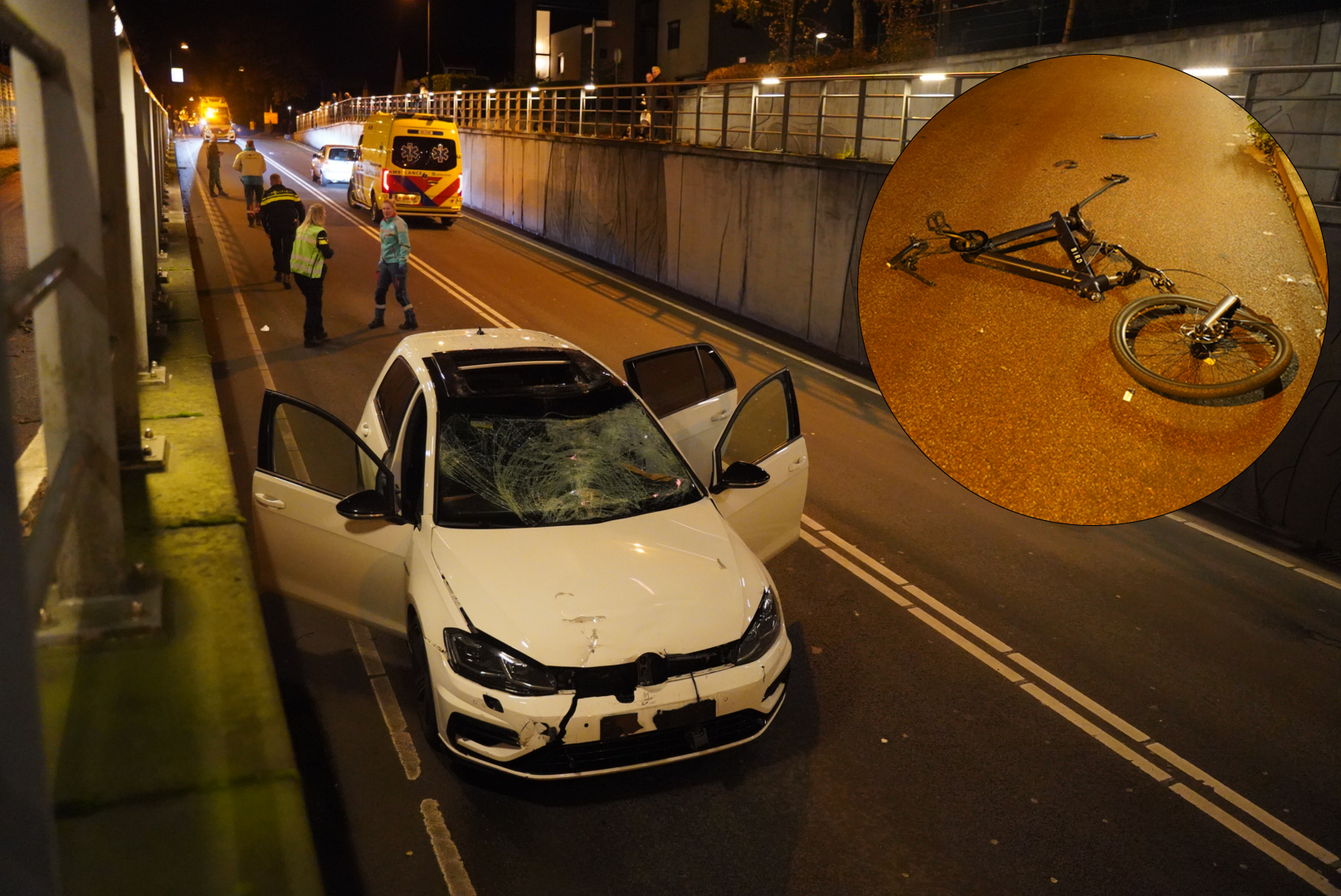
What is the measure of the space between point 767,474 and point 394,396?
94.4 inches

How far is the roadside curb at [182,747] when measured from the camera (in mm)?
3260

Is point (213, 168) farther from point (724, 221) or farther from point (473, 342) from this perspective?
point (473, 342)

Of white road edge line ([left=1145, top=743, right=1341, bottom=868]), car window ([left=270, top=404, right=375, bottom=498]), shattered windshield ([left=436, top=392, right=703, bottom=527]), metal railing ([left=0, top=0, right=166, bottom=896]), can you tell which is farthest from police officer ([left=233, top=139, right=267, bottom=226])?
white road edge line ([left=1145, top=743, right=1341, bottom=868])

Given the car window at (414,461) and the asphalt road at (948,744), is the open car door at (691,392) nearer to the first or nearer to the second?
the asphalt road at (948,744)

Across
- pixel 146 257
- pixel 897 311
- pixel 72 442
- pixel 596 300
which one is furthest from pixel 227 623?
pixel 596 300

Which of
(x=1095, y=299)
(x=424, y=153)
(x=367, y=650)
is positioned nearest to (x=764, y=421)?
(x=367, y=650)

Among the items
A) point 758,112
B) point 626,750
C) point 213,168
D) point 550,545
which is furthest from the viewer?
point 213,168

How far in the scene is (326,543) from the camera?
518cm

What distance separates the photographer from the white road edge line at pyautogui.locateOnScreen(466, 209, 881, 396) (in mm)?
13750

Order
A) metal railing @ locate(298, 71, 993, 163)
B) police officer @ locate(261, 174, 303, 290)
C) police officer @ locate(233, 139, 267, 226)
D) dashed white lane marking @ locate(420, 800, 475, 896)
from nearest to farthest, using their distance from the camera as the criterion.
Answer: dashed white lane marking @ locate(420, 800, 475, 896) < metal railing @ locate(298, 71, 993, 163) < police officer @ locate(261, 174, 303, 290) < police officer @ locate(233, 139, 267, 226)

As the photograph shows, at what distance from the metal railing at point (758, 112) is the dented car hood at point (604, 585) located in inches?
337

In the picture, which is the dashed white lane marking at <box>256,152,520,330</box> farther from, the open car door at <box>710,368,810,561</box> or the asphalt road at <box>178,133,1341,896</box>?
the asphalt road at <box>178,133,1341,896</box>

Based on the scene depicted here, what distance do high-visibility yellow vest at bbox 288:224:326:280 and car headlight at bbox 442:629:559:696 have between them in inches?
372

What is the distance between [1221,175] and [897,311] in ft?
12.2
